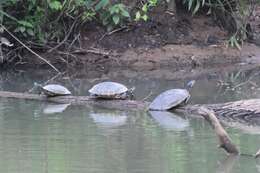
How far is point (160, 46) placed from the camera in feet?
38.1

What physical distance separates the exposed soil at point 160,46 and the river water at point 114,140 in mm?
2461

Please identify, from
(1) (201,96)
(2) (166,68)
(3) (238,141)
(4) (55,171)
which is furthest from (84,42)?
(4) (55,171)

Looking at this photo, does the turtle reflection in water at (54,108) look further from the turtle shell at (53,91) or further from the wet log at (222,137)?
the wet log at (222,137)

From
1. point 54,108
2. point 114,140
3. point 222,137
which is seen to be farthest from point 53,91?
point 222,137

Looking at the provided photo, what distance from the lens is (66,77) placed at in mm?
10094

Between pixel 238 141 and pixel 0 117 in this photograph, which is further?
pixel 0 117

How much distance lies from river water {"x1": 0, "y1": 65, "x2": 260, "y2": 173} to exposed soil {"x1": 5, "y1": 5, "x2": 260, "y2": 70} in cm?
246

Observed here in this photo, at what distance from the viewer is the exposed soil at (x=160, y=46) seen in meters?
11.2

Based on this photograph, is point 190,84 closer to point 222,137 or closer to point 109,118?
point 109,118

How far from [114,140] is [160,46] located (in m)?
6.05

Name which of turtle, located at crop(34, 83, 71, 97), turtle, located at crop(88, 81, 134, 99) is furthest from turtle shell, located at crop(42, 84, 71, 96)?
turtle, located at crop(88, 81, 134, 99)

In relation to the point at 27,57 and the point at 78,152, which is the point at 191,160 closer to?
the point at 78,152

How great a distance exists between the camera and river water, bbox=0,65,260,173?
4867 millimetres

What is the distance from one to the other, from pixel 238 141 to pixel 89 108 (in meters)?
2.19
